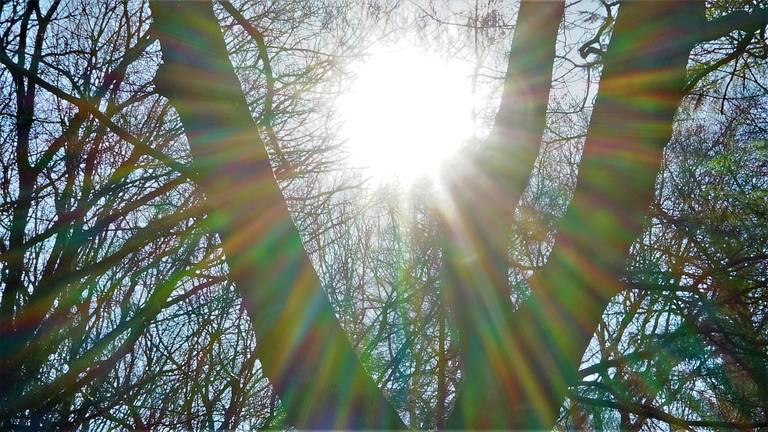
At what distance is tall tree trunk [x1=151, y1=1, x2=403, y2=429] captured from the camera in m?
1.45

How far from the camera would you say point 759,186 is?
5.70 metres

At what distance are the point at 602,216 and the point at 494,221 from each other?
0.32m

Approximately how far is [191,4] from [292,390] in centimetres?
104

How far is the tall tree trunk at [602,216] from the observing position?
1597 mm

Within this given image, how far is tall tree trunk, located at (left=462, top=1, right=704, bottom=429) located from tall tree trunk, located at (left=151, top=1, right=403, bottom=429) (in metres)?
0.38

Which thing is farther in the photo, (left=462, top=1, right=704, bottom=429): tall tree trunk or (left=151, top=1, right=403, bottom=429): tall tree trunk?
(left=462, top=1, right=704, bottom=429): tall tree trunk

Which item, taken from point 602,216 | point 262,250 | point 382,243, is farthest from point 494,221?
point 382,243

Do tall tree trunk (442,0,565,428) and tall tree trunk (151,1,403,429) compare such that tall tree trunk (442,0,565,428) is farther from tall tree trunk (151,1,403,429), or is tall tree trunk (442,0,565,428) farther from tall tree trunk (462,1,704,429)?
tall tree trunk (151,1,403,429)

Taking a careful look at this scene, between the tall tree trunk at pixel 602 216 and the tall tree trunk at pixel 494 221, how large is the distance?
0.05 metres

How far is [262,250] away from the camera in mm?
1479

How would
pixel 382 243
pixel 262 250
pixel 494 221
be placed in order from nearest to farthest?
pixel 262 250 → pixel 494 221 → pixel 382 243

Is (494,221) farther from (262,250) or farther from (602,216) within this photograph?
(262,250)

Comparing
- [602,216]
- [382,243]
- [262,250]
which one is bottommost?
[262,250]

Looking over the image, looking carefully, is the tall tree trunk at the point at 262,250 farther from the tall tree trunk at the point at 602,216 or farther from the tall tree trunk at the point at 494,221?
the tall tree trunk at the point at 602,216
